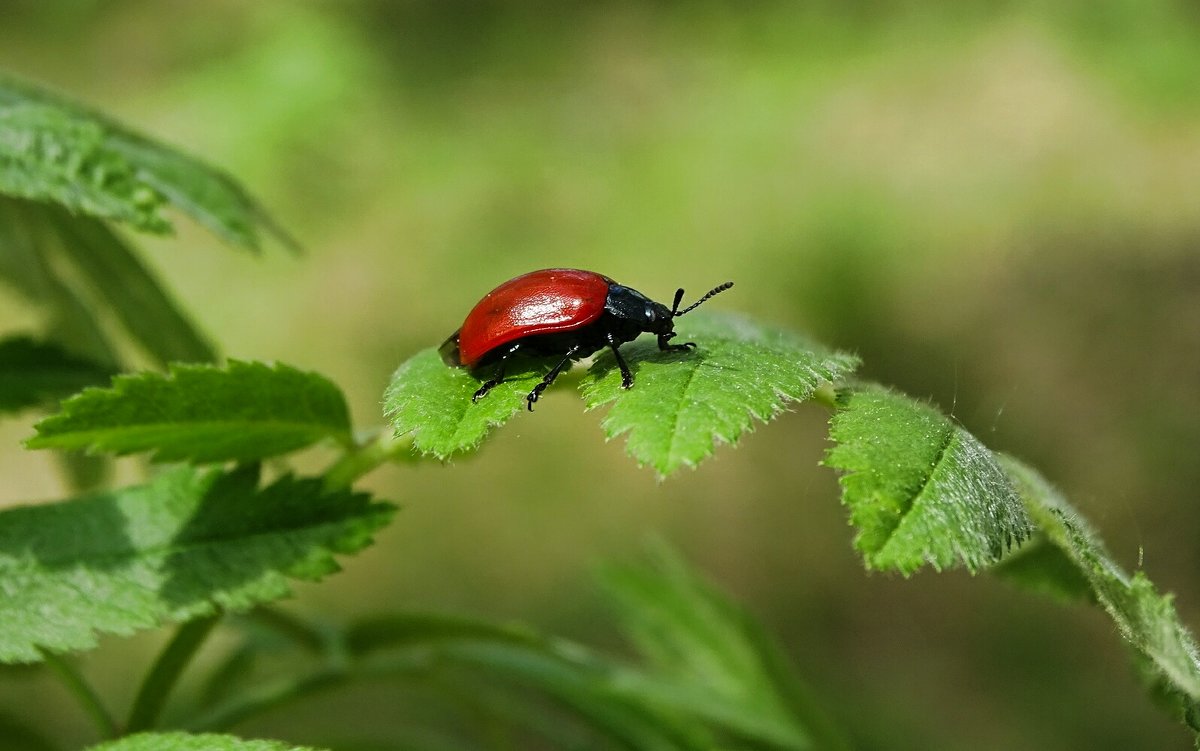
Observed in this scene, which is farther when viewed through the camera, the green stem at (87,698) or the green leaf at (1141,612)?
the green stem at (87,698)

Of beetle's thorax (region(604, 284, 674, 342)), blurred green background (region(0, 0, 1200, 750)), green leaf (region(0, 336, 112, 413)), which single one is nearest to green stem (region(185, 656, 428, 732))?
green leaf (region(0, 336, 112, 413))

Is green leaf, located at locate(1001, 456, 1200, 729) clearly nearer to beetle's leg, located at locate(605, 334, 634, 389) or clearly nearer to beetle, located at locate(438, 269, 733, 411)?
beetle's leg, located at locate(605, 334, 634, 389)

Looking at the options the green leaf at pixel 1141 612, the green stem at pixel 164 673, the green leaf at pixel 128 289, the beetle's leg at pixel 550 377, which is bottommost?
the green leaf at pixel 1141 612

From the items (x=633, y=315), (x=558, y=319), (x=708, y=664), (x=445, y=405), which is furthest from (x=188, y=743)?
(x=708, y=664)

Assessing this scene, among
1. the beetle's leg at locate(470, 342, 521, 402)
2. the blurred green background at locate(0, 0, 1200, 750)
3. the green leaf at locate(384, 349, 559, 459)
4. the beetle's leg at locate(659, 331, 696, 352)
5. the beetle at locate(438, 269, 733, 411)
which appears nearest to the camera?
the green leaf at locate(384, 349, 559, 459)

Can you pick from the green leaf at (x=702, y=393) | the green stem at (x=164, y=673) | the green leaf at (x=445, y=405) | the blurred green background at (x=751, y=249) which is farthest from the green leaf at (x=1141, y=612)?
the blurred green background at (x=751, y=249)

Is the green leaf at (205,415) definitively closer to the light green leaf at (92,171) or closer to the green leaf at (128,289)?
the light green leaf at (92,171)
